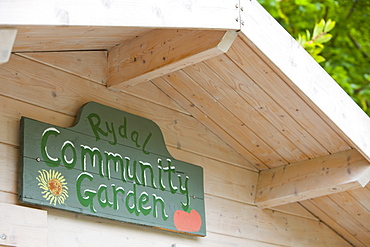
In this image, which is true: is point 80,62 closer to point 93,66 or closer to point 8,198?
point 93,66

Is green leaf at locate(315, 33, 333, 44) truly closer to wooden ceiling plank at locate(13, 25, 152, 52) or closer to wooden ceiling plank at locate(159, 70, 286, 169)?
wooden ceiling plank at locate(159, 70, 286, 169)

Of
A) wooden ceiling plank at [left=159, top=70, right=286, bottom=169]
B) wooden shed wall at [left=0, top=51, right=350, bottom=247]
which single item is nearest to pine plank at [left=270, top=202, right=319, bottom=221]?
wooden shed wall at [left=0, top=51, right=350, bottom=247]

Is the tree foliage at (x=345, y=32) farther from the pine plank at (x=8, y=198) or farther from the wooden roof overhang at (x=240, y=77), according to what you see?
the pine plank at (x=8, y=198)

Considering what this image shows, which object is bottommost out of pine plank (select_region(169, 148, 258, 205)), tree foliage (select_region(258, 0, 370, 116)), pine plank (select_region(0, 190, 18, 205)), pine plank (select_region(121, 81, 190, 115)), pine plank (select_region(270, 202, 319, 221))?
pine plank (select_region(0, 190, 18, 205))

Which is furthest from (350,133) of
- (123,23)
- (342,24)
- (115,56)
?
(342,24)

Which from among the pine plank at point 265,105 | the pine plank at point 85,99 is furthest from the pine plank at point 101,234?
the pine plank at point 265,105

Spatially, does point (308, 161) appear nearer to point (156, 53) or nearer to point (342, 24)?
point (156, 53)

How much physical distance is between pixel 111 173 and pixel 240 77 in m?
0.73

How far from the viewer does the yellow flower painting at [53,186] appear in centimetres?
218

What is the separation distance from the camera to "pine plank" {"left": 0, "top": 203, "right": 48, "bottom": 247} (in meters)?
2.04

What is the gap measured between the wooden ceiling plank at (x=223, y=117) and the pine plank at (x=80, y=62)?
34 cm

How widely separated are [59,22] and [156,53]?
912 millimetres

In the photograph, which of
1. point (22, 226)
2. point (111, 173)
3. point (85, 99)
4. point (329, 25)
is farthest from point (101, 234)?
point (329, 25)

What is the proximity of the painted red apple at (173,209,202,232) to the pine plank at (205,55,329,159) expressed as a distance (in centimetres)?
61
